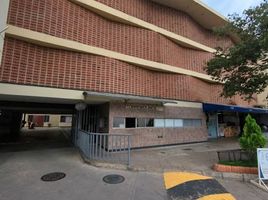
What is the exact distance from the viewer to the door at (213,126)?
17312 millimetres

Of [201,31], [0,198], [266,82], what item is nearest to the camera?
[0,198]

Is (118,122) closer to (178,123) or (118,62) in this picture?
(118,62)

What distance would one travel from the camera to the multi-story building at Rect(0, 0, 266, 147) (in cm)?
803

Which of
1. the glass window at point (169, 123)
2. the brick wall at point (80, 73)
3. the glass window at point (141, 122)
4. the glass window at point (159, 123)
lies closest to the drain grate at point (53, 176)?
the brick wall at point (80, 73)

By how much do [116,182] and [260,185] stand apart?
4.67 metres

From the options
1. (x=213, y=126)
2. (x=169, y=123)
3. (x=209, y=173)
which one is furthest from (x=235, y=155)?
(x=213, y=126)

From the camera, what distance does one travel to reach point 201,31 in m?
16.6

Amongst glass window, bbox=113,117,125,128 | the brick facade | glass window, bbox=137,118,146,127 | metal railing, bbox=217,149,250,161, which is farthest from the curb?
glass window, bbox=137,118,146,127

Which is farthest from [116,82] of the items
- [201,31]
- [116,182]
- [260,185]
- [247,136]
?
[201,31]

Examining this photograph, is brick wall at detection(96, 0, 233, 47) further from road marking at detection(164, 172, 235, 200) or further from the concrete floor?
road marking at detection(164, 172, 235, 200)

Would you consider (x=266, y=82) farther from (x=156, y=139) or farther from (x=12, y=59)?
(x=12, y=59)

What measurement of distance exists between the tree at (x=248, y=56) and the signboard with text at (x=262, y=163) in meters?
4.85

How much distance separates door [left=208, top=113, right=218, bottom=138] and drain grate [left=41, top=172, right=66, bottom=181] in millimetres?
14946

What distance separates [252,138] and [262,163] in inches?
48.6
